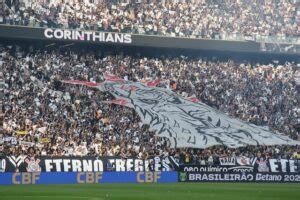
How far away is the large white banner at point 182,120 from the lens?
55.7 metres

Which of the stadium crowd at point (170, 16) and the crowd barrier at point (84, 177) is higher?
the stadium crowd at point (170, 16)

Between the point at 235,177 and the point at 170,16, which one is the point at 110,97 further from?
the point at 235,177

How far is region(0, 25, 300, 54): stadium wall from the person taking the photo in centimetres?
5916

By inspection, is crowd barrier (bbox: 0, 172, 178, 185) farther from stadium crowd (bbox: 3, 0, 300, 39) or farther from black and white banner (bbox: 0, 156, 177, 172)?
stadium crowd (bbox: 3, 0, 300, 39)

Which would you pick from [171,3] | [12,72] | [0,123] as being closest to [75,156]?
[0,123]

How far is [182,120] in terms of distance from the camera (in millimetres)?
58219

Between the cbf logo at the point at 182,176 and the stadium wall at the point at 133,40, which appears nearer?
the cbf logo at the point at 182,176

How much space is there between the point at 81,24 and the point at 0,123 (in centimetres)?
1436

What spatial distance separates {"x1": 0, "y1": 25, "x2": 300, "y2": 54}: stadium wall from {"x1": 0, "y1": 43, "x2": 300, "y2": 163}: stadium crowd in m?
1.31

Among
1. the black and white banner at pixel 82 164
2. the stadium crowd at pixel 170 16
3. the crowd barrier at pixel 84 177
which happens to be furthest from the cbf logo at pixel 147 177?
the stadium crowd at pixel 170 16

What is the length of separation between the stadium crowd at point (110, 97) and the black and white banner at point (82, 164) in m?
1.12

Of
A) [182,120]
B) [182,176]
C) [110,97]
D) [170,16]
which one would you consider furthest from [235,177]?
[170,16]

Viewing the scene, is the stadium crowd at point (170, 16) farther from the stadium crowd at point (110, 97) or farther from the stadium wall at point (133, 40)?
the stadium crowd at point (110, 97)

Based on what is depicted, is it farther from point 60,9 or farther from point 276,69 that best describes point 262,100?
point 60,9
